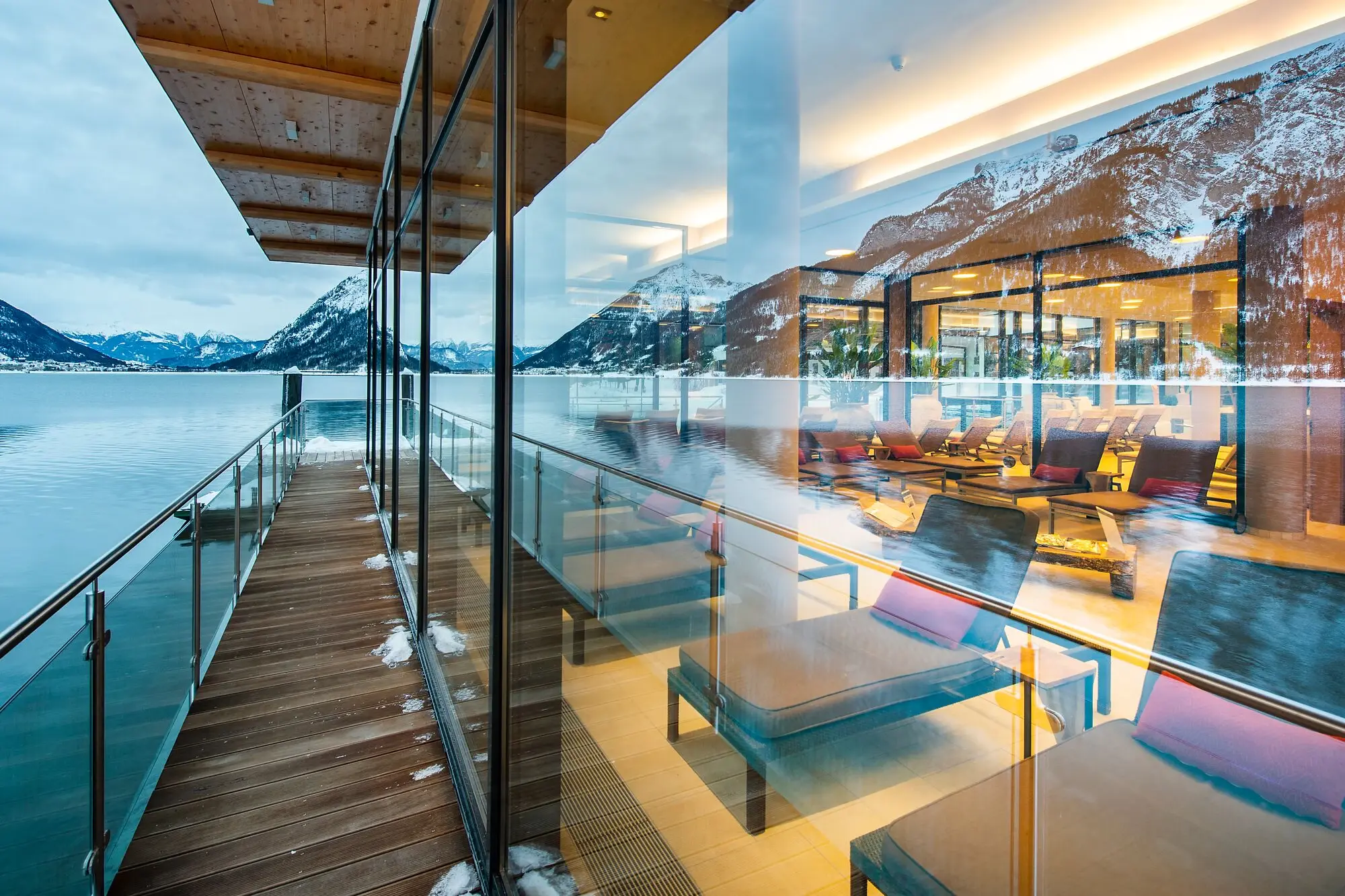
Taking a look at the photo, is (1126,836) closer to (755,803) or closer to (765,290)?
(755,803)

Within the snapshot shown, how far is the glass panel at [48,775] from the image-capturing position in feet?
3.51

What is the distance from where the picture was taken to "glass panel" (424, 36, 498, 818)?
1753 mm

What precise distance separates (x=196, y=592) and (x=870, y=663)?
247 centimetres

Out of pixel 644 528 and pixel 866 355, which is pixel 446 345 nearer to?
pixel 644 528

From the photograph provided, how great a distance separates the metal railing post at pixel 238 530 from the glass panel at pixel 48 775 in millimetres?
1969

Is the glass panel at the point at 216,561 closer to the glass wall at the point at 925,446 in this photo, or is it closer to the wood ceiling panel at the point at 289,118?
the glass wall at the point at 925,446

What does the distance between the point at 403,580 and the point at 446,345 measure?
4.68 feet

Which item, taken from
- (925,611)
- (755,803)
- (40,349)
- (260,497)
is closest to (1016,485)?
(925,611)

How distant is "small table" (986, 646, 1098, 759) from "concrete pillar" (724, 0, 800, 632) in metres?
0.37

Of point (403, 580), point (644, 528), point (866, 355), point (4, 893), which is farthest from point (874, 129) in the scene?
point (403, 580)

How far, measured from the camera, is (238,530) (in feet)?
10.5

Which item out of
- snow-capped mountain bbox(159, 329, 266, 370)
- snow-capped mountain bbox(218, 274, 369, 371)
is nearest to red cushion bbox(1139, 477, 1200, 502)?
snow-capped mountain bbox(218, 274, 369, 371)

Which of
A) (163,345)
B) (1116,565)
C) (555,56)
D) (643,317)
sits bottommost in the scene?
(1116,565)

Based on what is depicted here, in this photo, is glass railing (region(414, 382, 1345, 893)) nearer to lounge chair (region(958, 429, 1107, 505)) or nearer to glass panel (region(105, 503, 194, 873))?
lounge chair (region(958, 429, 1107, 505))
